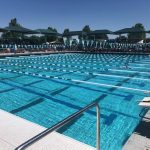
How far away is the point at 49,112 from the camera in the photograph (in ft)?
18.2

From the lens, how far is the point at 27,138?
10.4 feet

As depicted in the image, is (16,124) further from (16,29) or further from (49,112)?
(16,29)

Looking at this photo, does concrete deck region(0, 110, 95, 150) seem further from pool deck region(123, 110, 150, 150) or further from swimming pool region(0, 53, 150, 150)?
swimming pool region(0, 53, 150, 150)

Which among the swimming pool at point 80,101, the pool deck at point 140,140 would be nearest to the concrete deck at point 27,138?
the pool deck at point 140,140

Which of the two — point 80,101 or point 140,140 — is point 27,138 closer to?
point 140,140

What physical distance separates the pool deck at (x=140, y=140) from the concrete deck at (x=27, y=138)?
814mm

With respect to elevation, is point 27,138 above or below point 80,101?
above

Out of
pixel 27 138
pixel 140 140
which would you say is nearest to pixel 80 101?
pixel 140 140

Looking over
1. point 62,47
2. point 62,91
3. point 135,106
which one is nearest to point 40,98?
point 62,91

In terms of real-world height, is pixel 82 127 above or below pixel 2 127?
below

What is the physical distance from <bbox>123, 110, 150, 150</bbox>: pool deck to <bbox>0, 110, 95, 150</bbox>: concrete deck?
81 cm

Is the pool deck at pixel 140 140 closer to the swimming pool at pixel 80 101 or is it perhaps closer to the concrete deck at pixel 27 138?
the swimming pool at pixel 80 101

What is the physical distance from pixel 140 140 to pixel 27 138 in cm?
189

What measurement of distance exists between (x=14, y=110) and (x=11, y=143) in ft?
9.10
